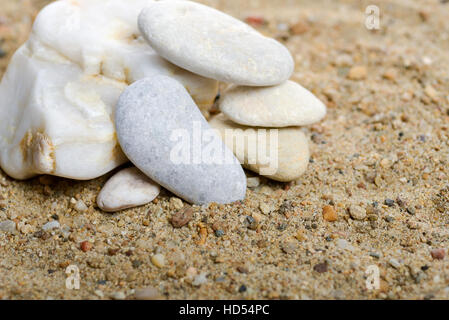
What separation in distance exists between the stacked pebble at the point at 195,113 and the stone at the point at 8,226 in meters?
0.30

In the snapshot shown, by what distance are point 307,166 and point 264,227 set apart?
60 centimetres

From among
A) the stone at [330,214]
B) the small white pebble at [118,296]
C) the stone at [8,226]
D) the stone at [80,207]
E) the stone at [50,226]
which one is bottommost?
the stone at [8,226]

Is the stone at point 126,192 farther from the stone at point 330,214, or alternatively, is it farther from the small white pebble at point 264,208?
the stone at point 330,214

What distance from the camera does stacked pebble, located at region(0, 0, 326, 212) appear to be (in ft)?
8.16

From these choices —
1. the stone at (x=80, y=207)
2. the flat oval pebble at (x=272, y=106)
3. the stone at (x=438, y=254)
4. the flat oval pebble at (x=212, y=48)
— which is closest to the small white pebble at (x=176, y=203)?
the stone at (x=80, y=207)

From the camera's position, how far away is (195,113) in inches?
103

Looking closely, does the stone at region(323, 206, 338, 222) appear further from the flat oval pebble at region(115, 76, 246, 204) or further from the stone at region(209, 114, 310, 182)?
the flat oval pebble at region(115, 76, 246, 204)

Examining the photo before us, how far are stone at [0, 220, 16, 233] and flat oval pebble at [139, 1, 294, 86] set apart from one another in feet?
3.92

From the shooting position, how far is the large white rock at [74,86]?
2.52 meters

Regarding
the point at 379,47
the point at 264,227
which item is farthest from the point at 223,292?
the point at 379,47

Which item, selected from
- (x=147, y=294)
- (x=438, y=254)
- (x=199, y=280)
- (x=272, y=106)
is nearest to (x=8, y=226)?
(x=147, y=294)

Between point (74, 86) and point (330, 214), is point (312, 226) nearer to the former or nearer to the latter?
point (330, 214)
